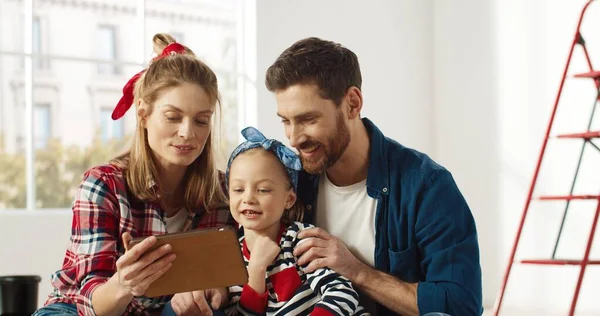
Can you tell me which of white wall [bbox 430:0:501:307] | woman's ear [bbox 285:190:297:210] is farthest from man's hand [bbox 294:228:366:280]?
white wall [bbox 430:0:501:307]

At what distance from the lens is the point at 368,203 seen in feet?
8.55

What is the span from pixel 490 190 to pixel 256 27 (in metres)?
2.13

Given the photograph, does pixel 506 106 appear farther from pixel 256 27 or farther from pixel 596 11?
pixel 256 27

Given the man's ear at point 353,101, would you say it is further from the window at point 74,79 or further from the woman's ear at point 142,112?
the window at point 74,79

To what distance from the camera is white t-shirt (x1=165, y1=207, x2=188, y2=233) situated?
103 inches

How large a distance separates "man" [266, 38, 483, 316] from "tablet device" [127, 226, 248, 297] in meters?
0.27

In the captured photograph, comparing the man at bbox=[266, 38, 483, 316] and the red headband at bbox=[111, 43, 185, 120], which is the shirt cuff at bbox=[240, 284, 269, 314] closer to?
the man at bbox=[266, 38, 483, 316]

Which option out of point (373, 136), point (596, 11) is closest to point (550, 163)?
point (596, 11)

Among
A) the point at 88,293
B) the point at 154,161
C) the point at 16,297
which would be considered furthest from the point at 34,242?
the point at 88,293

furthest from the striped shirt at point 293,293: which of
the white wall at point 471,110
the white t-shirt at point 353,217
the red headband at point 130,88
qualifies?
the white wall at point 471,110

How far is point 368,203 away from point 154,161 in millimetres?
653

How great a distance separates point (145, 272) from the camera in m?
2.15

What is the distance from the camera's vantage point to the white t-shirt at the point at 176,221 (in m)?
2.62

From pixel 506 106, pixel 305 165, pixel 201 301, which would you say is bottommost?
pixel 201 301
